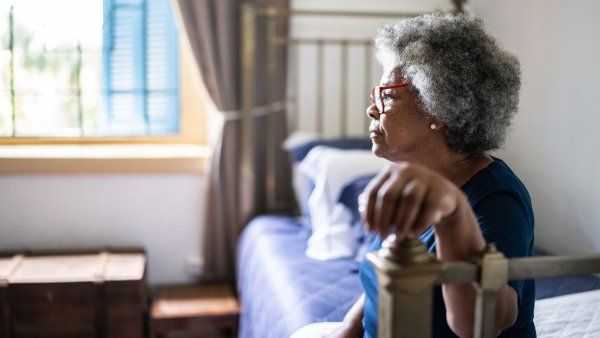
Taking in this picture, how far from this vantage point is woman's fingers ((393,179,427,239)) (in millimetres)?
730

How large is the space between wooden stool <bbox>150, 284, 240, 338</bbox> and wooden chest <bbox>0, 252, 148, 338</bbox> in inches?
3.7

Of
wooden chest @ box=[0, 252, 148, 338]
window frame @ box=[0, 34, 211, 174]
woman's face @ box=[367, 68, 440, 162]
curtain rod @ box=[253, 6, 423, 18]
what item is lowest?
wooden chest @ box=[0, 252, 148, 338]

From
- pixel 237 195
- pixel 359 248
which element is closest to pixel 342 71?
pixel 237 195

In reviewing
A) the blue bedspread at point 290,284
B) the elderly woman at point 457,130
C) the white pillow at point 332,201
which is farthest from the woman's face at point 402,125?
the white pillow at point 332,201

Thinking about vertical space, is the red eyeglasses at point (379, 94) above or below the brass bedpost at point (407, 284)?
above

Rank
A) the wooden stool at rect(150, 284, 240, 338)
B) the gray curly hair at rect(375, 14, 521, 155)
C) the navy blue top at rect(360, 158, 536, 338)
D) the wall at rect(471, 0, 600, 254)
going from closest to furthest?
the navy blue top at rect(360, 158, 536, 338), the gray curly hair at rect(375, 14, 521, 155), the wall at rect(471, 0, 600, 254), the wooden stool at rect(150, 284, 240, 338)

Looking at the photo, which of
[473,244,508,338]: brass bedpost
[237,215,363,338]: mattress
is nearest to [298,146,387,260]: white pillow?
[237,215,363,338]: mattress

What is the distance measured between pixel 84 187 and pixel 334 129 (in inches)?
47.3

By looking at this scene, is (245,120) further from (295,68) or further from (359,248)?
(359,248)

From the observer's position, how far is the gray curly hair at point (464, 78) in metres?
1.18

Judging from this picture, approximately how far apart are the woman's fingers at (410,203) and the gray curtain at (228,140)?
2265 millimetres

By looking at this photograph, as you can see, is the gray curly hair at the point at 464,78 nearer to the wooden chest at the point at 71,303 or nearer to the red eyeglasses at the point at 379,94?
the red eyeglasses at the point at 379,94

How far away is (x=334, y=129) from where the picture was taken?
3225mm

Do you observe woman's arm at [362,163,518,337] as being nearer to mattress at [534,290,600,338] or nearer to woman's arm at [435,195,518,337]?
woman's arm at [435,195,518,337]
